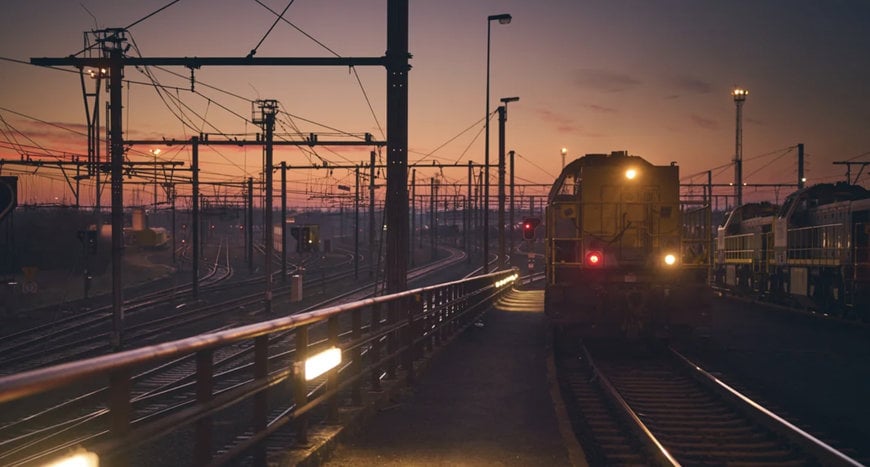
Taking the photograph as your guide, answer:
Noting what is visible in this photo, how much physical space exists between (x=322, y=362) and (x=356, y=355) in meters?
1.83

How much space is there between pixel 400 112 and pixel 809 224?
734 inches

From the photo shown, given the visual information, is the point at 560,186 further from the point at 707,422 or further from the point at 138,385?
the point at 138,385

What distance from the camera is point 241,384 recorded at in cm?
854

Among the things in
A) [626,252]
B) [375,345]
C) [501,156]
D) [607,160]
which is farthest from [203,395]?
[501,156]

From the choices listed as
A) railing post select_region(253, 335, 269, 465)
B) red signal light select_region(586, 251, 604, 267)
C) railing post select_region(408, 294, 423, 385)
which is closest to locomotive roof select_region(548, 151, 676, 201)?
red signal light select_region(586, 251, 604, 267)

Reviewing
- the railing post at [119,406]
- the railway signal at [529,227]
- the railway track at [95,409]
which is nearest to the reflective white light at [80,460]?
the railing post at [119,406]

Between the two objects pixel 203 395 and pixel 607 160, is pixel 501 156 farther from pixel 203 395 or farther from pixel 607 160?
pixel 203 395

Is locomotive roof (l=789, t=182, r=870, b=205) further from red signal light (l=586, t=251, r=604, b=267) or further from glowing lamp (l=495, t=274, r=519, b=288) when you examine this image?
red signal light (l=586, t=251, r=604, b=267)

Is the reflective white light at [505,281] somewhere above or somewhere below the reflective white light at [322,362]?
below

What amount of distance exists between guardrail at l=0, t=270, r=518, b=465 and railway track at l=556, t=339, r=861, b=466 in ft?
8.59

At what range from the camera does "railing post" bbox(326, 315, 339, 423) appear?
7.82 meters

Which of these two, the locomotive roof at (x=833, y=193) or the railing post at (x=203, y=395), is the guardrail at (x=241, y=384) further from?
the locomotive roof at (x=833, y=193)

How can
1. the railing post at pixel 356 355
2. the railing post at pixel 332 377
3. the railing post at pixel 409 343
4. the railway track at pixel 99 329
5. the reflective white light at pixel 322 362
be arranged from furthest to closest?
the railway track at pixel 99 329 < the railing post at pixel 409 343 < the railing post at pixel 356 355 < the railing post at pixel 332 377 < the reflective white light at pixel 322 362

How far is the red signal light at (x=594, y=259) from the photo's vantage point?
15.9 meters
